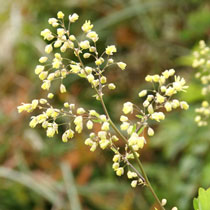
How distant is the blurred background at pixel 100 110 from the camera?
2.33 metres

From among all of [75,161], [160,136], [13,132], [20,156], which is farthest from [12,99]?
[160,136]

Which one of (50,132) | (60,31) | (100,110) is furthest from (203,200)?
(100,110)

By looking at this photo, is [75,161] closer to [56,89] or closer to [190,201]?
[56,89]

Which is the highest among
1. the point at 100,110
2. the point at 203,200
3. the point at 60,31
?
the point at 100,110

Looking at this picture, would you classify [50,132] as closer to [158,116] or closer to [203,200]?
[158,116]

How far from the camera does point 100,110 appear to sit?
2.97m

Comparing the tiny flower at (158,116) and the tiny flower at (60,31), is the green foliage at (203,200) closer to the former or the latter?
the tiny flower at (158,116)

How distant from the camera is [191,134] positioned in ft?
7.39

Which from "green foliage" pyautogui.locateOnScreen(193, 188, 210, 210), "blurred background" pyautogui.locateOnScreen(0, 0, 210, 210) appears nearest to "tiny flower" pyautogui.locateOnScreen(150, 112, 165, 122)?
"green foliage" pyautogui.locateOnScreen(193, 188, 210, 210)

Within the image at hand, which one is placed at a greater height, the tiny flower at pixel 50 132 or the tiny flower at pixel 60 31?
the tiny flower at pixel 60 31

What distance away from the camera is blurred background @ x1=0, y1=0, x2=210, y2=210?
2.33 m

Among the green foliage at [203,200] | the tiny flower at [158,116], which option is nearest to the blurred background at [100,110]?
the green foliage at [203,200]

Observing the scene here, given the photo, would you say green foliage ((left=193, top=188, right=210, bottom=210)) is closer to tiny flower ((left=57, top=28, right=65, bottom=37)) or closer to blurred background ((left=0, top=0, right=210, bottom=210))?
tiny flower ((left=57, top=28, right=65, bottom=37))

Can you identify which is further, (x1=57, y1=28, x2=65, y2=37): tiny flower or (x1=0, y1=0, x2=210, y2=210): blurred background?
(x1=0, y1=0, x2=210, y2=210): blurred background
